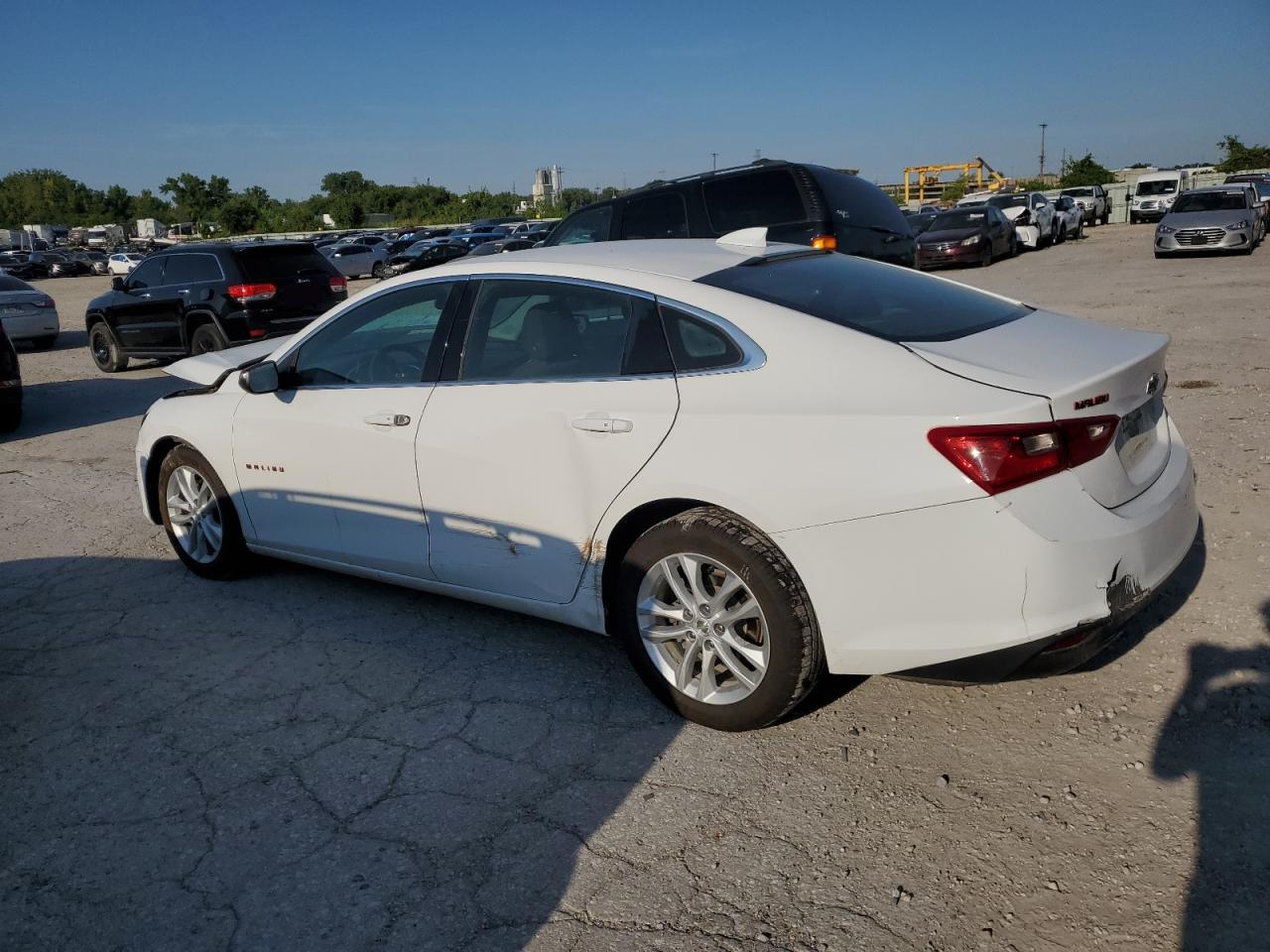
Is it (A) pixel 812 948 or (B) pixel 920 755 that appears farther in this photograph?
(B) pixel 920 755

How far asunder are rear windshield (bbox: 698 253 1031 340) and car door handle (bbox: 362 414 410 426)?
1.37m

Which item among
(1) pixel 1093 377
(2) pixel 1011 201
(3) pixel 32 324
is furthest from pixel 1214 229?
A: (3) pixel 32 324

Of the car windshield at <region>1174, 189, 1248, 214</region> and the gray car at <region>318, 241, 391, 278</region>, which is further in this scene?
the gray car at <region>318, 241, 391, 278</region>

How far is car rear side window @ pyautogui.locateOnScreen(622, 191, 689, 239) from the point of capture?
9836 mm

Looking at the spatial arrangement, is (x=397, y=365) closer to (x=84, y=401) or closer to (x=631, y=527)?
(x=631, y=527)

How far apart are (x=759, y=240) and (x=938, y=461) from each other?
5.79 feet

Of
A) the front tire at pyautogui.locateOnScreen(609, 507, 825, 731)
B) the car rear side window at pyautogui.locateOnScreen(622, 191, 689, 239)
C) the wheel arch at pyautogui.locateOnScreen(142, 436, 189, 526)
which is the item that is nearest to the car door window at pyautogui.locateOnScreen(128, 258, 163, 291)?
the car rear side window at pyautogui.locateOnScreen(622, 191, 689, 239)

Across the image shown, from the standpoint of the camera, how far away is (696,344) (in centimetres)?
336

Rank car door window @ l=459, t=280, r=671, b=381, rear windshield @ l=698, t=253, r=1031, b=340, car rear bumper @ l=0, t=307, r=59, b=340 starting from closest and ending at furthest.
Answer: rear windshield @ l=698, t=253, r=1031, b=340 < car door window @ l=459, t=280, r=671, b=381 < car rear bumper @ l=0, t=307, r=59, b=340

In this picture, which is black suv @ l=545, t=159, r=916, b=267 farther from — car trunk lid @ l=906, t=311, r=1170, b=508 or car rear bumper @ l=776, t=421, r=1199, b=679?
car rear bumper @ l=776, t=421, r=1199, b=679

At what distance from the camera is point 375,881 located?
2.76 m

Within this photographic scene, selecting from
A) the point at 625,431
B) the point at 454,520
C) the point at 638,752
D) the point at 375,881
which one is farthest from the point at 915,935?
the point at 454,520

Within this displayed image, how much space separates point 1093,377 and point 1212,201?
23.6m

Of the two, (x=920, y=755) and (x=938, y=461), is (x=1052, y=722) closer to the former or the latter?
(x=920, y=755)
